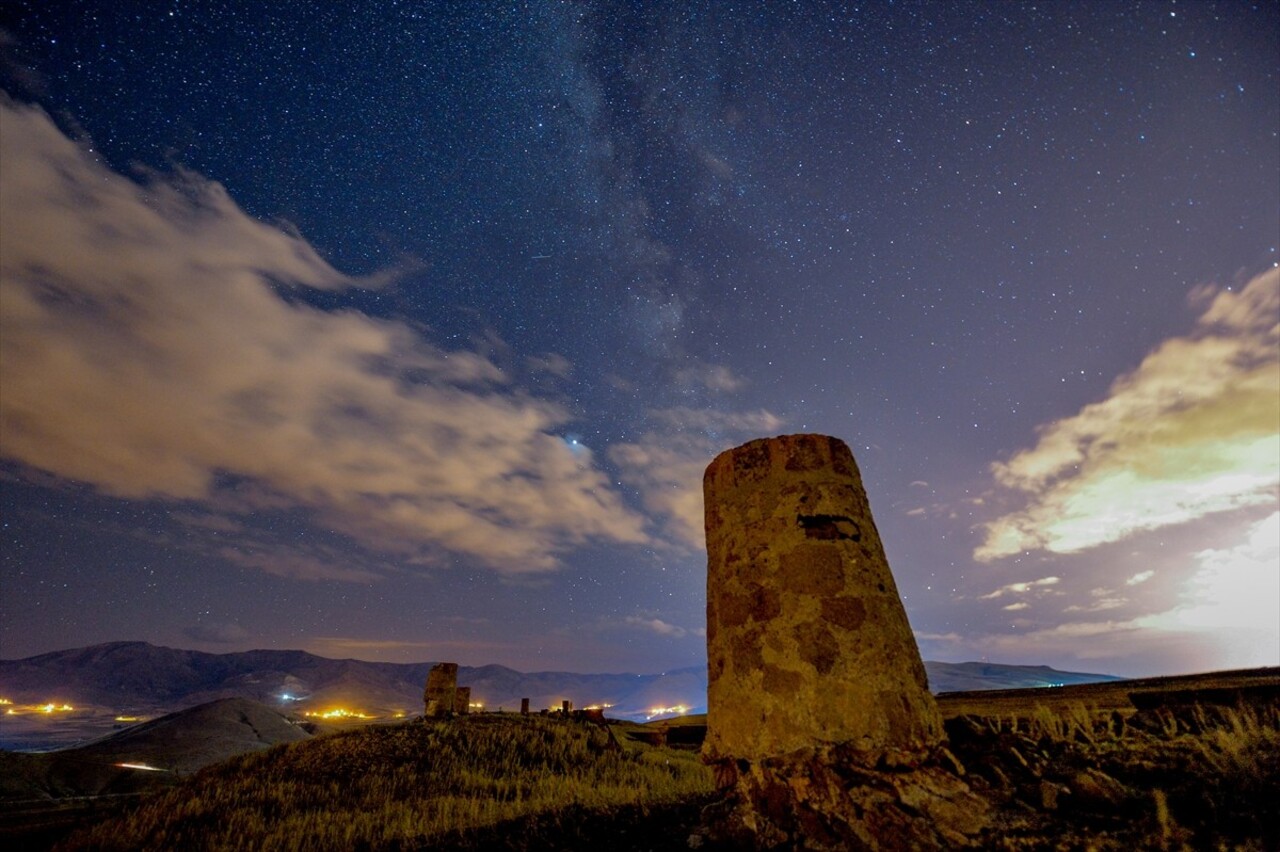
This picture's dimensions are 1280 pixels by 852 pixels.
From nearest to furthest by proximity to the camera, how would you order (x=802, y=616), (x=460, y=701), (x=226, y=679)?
(x=802, y=616) < (x=460, y=701) < (x=226, y=679)

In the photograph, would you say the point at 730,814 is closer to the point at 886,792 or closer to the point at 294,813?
the point at 886,792

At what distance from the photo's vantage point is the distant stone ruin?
2986mm

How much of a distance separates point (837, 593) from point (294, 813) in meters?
7.25

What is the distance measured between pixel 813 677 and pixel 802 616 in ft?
1.16

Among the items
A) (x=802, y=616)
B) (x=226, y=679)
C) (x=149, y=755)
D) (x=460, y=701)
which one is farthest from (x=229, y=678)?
(x=802, y=616)

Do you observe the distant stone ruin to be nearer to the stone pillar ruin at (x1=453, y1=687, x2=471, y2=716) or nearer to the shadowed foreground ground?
the shadowed foreground ground

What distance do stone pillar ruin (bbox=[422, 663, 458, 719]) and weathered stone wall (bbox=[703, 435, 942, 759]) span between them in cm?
1395

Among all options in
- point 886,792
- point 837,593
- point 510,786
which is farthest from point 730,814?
point 510,786

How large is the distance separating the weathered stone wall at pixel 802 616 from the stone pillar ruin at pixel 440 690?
13.9 meters

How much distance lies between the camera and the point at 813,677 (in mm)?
3355

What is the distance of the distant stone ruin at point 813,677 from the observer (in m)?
2.99

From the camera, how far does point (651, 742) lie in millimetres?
13031

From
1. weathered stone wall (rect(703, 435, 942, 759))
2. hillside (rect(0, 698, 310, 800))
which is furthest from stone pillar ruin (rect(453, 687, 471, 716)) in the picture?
weathered stone wall (rect(703, 435, 942, 759))

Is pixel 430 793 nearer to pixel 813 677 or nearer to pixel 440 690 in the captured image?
pixel 813 677
